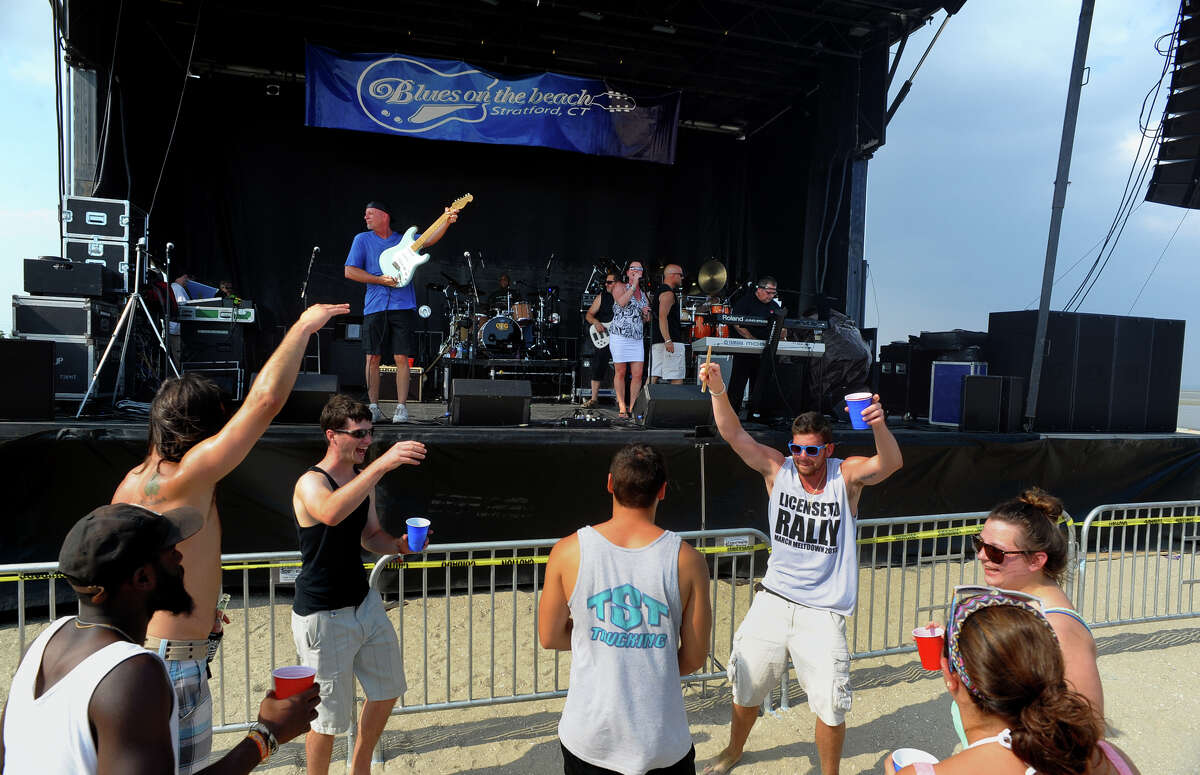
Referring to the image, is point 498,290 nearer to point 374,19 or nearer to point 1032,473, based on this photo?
point 374,19

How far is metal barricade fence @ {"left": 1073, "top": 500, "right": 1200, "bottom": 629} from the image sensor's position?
5023mm

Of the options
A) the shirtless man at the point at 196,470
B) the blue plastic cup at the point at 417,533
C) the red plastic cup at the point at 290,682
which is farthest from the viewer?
the blue plastic cup at the point at 417,533

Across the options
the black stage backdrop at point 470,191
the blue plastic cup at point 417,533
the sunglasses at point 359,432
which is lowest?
the blue plastic cup at point 417,533

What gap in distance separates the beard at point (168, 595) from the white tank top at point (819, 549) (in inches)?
109

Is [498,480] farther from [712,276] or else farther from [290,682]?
[712,276]

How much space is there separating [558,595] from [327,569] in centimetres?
128

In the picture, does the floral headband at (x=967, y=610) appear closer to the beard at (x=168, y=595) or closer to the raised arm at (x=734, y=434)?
the beard at (x=168, y=595)

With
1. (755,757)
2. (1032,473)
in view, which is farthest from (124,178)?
(1032,473)

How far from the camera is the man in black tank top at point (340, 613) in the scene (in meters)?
2.88

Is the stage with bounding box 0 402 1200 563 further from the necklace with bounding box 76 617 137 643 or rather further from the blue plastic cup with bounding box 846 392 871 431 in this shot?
the necklace with bounding box 76 617 137 643

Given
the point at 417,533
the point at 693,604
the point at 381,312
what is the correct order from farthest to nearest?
the point at 381,312 < the point at 417,533 < the point at 693,604

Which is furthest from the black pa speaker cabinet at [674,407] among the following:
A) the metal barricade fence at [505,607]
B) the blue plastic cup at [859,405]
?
the blue plastic cup at [859,405]

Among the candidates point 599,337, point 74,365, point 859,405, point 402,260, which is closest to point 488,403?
point 402,260

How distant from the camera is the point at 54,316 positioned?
6.53m
